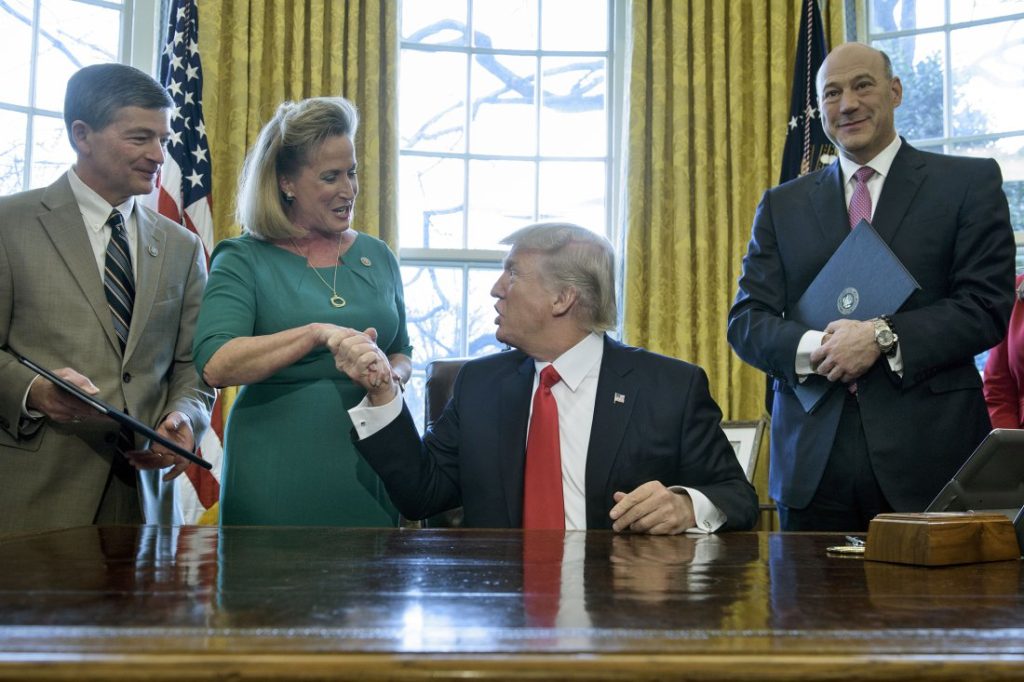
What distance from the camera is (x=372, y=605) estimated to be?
981 millimetres

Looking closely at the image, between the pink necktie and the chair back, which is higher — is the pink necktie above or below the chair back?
above

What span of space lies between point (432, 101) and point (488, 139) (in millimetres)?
342

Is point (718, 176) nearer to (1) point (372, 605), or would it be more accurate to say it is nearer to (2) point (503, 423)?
(2) point (503, 423)

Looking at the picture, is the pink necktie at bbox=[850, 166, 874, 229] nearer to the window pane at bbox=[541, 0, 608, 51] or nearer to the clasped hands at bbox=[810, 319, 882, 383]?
the clasped hands at bbox=[810, 319, 882, 383]

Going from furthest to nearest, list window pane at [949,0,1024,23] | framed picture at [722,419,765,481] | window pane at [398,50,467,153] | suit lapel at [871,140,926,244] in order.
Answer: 1. window pane at [398,50,467,153]
2. window pane at [949,0,1024,23]
3. framed picture at [722,419,765,481]
4. suit lapel at [871,140,926,244]

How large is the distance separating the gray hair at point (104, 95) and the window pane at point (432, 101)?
108 inches

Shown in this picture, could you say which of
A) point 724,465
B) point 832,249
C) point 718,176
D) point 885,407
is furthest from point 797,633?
point 718,176

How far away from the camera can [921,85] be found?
525 cm

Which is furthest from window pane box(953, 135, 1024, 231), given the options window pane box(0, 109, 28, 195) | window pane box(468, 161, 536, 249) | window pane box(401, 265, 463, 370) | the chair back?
window pane box(0, 109, 28, 195)

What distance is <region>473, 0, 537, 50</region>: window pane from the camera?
18.0 feet

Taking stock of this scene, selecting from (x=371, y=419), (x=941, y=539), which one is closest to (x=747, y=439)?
(x=371, y=419)

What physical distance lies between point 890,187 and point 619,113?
2.92 m

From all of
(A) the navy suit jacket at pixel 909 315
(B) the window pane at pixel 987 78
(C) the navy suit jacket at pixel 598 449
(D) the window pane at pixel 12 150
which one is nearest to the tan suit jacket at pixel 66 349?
(C) the navy suit jacket at pixel 598 449

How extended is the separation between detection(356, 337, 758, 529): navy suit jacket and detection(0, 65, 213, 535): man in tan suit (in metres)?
0.62
